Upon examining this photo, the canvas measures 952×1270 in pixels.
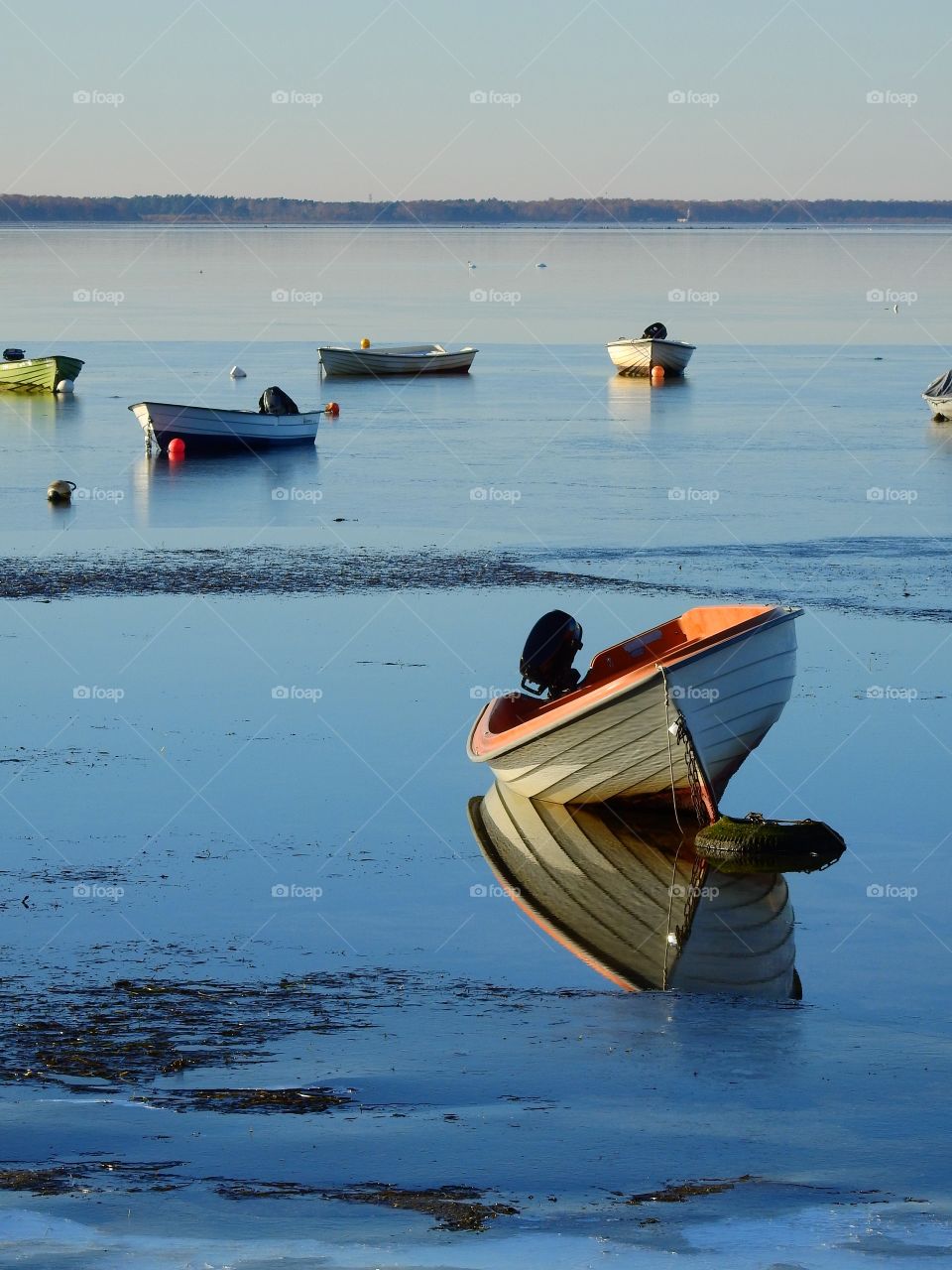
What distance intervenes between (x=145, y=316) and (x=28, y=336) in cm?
1634

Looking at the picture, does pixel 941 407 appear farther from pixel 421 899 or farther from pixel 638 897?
pixel 421 899

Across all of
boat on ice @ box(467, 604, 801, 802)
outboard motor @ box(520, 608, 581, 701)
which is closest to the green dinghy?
outboard motor @ box(520, 608, 581, 701)

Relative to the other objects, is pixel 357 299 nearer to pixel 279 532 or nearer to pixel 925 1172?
pixel 279 532

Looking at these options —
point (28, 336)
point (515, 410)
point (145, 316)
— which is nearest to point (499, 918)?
point (515, 410)

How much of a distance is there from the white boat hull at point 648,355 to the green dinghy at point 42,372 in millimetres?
14889

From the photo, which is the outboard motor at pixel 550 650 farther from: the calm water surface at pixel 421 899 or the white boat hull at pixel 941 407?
the white boat hull at pixel 941 407

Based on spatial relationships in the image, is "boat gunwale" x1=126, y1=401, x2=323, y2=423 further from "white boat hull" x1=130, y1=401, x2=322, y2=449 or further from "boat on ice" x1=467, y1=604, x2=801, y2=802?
"boat on ice" x1=467, y1=604, x2=801, y2=802

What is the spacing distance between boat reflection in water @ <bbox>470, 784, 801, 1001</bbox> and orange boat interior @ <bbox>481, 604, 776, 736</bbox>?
24.1 inches

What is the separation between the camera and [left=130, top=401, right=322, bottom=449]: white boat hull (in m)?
34.4

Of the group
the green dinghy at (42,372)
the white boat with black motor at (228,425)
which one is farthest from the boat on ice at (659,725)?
the green dinghy at (42,372)

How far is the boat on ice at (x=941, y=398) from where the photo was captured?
3944 centimetres

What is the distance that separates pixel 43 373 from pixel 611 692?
118 ft

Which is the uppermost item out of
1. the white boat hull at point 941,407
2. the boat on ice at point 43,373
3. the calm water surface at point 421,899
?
the boat on ice at point 43,373

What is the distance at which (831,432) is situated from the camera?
3781 cm
